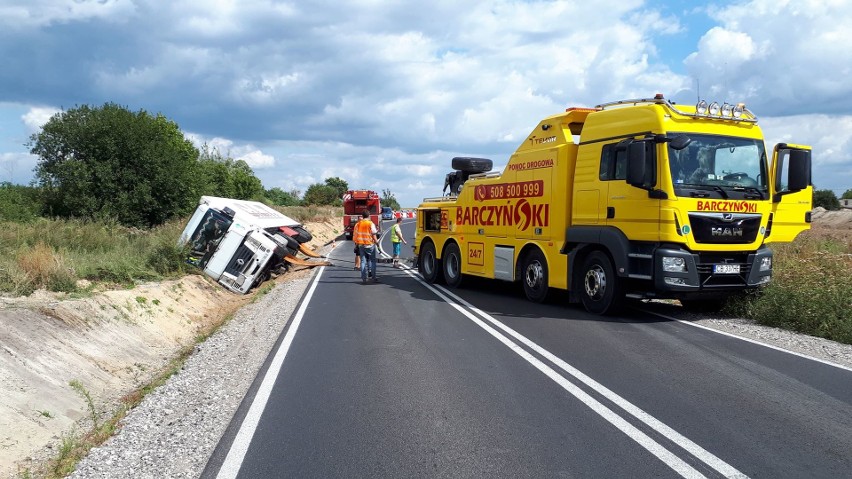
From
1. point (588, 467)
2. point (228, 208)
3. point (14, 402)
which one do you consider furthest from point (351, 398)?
point (228, 208)

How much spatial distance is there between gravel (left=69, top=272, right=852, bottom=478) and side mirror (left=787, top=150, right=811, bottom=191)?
2491 mm

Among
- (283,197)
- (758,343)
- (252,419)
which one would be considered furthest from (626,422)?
(283,197)

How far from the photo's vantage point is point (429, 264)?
17875mm

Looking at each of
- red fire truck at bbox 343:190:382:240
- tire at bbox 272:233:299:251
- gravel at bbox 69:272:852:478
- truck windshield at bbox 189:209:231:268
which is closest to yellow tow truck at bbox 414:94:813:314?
gravel at bbox 69:272:852:478

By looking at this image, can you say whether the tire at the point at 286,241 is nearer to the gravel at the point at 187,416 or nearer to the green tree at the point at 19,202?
the gravel at the point at 187,416

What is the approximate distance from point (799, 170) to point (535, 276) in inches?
197

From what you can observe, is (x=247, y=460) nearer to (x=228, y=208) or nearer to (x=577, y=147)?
(x=577, y=147)

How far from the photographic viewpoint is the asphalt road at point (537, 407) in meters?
4.62

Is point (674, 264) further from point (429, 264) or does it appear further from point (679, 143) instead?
point (429, 264)

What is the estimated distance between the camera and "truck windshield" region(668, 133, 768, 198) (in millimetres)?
10234

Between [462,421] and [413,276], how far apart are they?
14.0 meters

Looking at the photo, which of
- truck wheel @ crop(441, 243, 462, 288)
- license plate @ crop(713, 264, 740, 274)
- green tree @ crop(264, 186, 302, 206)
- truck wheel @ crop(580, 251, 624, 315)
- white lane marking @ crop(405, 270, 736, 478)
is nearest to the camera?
white lane marking @ crop(405, 270, 736, 478)

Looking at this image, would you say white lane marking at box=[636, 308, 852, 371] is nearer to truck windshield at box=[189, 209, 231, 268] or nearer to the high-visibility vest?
the high-visibility vest

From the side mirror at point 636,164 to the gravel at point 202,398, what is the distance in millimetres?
2594
